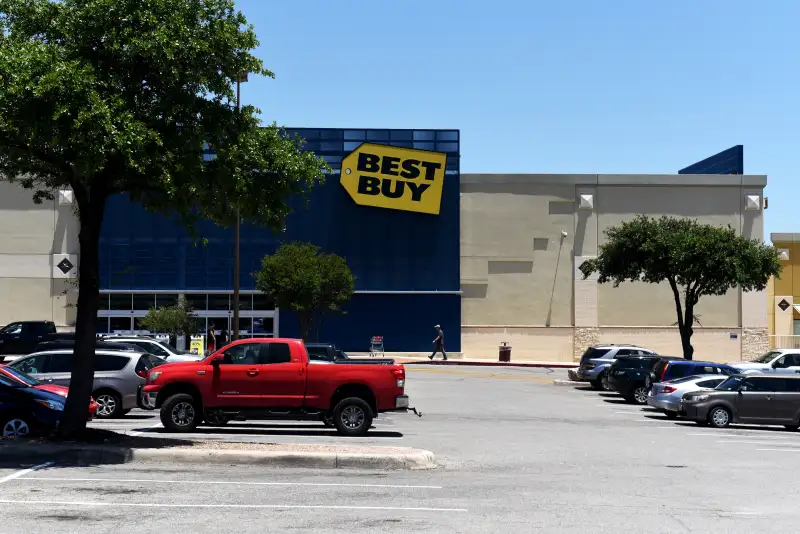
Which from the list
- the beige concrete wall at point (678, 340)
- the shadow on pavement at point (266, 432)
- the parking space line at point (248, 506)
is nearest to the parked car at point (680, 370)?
the shadow on pavement at point (266, 432)

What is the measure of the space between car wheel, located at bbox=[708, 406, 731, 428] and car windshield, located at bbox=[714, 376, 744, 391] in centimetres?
60

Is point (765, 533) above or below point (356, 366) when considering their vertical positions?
below

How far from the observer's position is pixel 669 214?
57812 millimetres

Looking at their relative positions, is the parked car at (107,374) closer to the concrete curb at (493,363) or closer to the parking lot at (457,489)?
the parking lot at (457,489)

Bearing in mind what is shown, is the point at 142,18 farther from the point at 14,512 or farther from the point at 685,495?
the point at 685,495

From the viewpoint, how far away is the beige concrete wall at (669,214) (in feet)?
189

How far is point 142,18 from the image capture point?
15.0 metres

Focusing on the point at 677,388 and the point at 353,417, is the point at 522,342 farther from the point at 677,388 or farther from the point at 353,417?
the point at 353,417

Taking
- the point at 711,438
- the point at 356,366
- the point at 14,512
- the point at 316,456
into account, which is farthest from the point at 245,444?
the point at 711,438

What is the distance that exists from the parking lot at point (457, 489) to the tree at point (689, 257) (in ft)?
59.8

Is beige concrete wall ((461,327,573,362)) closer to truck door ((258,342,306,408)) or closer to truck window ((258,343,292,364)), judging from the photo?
→ truck window ((258,343,292,364))

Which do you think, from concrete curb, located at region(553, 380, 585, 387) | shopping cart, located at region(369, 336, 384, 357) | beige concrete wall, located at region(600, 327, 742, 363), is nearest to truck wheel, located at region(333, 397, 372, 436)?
concrete curb, located at region(553, 380, 585, 387)

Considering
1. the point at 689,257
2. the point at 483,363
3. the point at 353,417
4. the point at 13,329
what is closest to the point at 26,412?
the point at 353,417

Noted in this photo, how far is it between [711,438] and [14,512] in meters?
15.7
